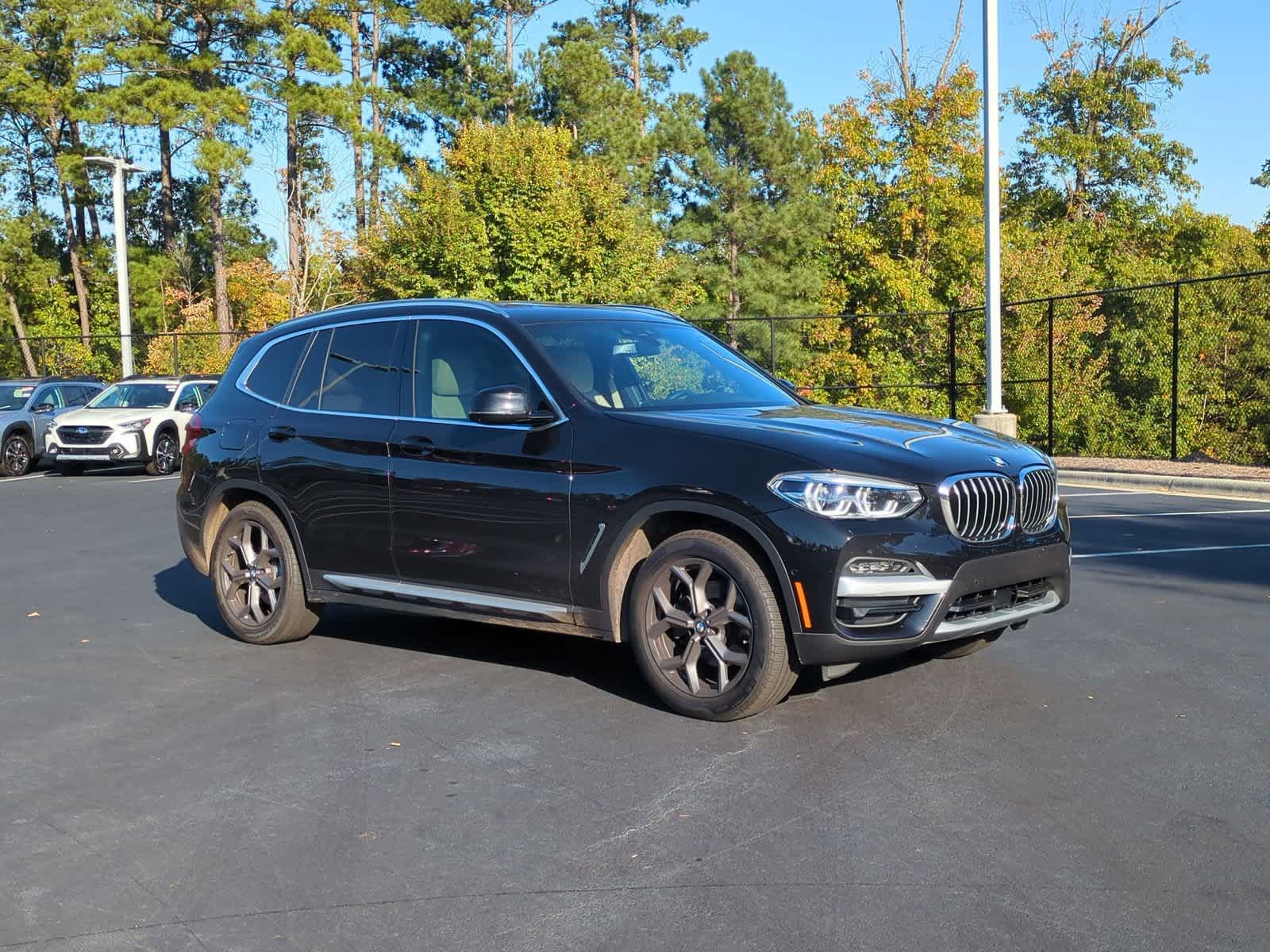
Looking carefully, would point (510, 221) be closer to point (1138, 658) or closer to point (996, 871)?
point (1138, 658)

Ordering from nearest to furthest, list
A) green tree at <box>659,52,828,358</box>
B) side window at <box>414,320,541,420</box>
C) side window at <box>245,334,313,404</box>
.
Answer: side window at <box>414,320,541,420</box>
side window at <box>245,334,313,404</box>
green tree at <box>659,52,828,358</box>

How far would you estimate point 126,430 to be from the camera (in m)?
22.6

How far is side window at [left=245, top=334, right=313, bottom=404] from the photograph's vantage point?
7793 mm

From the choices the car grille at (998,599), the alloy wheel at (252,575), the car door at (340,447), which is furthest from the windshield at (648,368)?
the alloy wheel at (252,575)

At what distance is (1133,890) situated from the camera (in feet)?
12.9

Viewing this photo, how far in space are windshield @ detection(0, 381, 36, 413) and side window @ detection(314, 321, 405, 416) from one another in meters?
19.0

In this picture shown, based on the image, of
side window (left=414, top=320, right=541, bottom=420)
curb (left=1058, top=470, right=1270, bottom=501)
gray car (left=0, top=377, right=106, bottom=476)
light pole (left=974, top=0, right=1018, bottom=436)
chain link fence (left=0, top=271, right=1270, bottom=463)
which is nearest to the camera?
side window (left=414, top=320, right=541, bottom=420)

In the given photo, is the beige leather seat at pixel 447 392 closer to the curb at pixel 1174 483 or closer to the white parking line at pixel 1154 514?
the white parking line at pixel 1154 514

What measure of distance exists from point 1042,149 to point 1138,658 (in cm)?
4912

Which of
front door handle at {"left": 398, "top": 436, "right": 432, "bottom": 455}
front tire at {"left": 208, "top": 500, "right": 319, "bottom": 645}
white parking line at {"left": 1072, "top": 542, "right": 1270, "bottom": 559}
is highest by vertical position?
front door handle at {"left": 398, "top": 436, "right": 432, "bottom": 455}

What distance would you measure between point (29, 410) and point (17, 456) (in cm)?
101

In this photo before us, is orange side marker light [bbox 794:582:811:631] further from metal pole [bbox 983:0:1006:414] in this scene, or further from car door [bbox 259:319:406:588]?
metal pole [bbox 983:0:1006:414]

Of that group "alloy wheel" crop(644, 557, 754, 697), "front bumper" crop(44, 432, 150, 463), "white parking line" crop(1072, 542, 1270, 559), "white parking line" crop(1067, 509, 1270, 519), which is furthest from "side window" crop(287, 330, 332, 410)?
"front bumper" crop(44, 432, 150, 463)

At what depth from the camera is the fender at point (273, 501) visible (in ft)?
24.4
